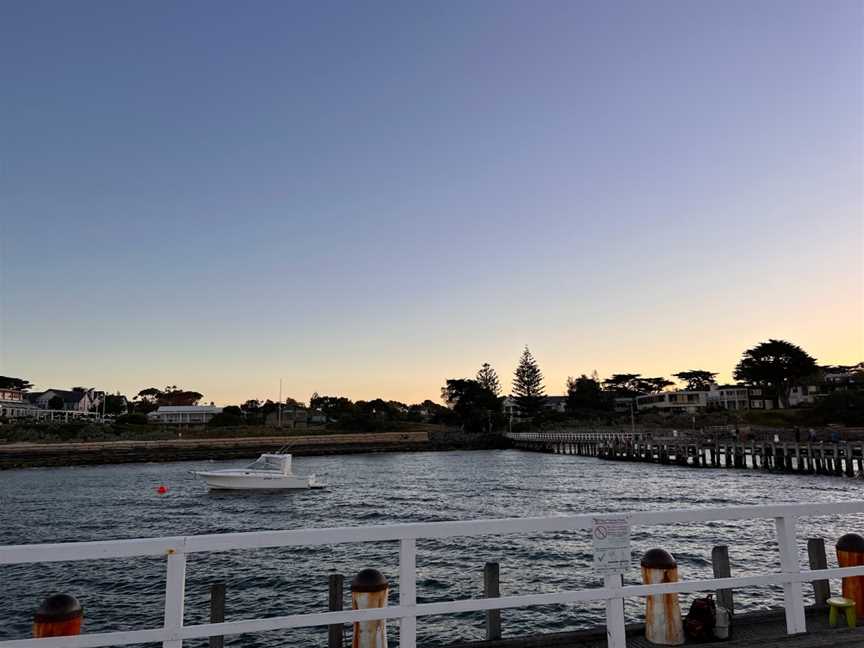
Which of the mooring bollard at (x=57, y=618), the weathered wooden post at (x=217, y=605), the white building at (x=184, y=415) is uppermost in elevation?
the white building at (x=184, y=415)

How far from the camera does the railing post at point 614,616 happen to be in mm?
5246

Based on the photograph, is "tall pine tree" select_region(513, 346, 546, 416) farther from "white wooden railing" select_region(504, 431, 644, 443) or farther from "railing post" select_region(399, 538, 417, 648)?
"railing post" select_region(399, 538, 417, 648)

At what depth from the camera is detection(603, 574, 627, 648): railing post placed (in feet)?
17.2

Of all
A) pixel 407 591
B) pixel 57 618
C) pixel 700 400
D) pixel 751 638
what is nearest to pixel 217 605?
pixel 57 618

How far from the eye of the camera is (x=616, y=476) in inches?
2149

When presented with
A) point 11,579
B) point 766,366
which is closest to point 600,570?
point 11,579

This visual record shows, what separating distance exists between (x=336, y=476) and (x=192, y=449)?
1627 inches

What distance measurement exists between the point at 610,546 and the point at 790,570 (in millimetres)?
1945

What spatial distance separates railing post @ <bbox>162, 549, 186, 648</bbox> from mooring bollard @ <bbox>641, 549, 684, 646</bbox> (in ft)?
14.7

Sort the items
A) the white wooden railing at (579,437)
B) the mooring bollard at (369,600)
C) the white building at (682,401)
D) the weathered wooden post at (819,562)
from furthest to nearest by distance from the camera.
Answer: the white building at (682,401)
the white wooden railing at (579,437)
the weathered wooden post at (819,562)
the mooring bollard at (369,600)

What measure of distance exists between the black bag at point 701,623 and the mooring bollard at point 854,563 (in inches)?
67.4

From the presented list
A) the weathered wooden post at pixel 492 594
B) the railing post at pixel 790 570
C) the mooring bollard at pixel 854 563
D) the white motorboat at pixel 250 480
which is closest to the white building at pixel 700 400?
the white motorboat at pixel 250 480

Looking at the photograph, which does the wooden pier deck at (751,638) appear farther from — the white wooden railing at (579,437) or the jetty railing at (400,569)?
the white wooden railing at (579,437)

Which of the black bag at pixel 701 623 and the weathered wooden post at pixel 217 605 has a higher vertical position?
the weathered wooden post at pixel 217 605
